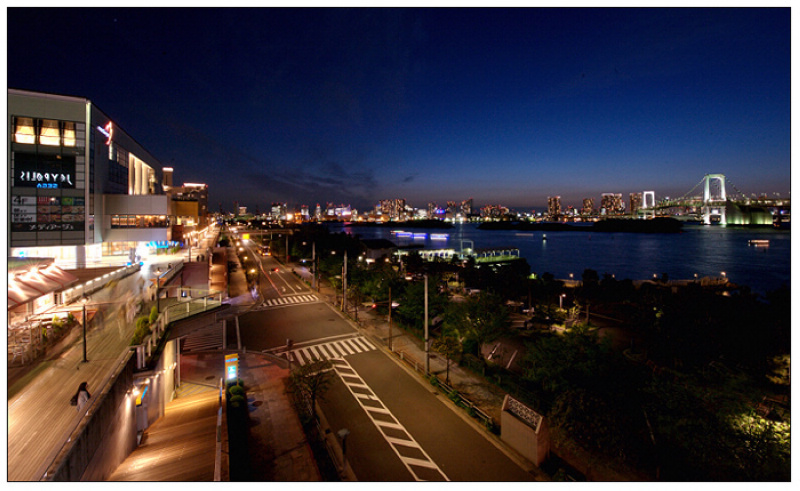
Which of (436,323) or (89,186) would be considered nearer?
(436,323)

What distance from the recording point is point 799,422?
4.05m

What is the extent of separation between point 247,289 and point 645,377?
93.5ft

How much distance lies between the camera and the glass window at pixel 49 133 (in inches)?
803

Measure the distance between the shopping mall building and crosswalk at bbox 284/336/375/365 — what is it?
1537 cm

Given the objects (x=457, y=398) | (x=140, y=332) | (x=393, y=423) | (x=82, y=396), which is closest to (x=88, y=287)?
(x=140, y=332)

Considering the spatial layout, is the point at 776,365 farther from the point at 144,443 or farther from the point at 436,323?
the point at 144,443

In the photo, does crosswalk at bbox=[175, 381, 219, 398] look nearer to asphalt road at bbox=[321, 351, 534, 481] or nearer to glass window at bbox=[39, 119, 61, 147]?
asphalt road at bbox=[321, 351, 534, 481]

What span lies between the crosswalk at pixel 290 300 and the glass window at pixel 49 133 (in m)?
16.2

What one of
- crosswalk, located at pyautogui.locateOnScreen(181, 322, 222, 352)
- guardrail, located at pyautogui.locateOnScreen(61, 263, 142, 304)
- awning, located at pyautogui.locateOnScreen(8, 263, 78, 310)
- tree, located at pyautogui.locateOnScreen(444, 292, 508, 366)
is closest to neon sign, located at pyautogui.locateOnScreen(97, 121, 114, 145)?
guardrail, located at pyautogui.locateOnScreen(61, 263, 142, 304)

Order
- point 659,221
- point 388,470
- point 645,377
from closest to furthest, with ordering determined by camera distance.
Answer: point 388,470 < point 645,377 < point 659,221

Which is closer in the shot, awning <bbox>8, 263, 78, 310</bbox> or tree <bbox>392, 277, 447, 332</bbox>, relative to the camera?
awning <bbox>8, 263, 78, 310</bbox>

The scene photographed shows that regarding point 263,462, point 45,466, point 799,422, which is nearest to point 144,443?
point 263,462

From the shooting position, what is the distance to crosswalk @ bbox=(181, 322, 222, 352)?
1633 centimetres

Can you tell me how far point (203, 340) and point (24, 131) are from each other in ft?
55.4
